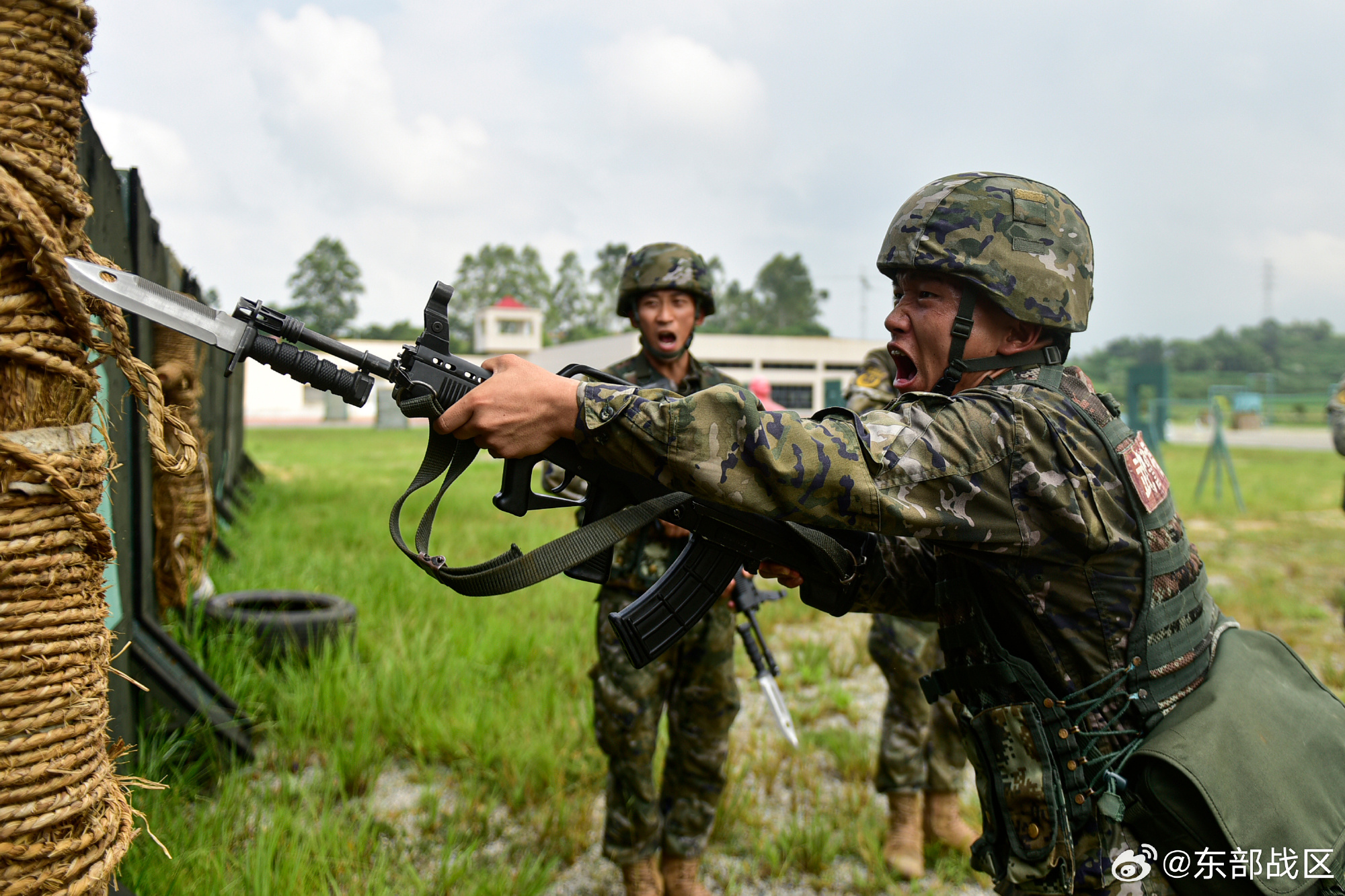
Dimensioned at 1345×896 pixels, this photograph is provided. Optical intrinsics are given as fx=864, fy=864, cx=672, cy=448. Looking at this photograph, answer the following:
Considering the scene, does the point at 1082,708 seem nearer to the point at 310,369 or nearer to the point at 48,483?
the point at 310,369

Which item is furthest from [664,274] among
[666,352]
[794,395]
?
[794,395]

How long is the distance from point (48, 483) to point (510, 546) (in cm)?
88

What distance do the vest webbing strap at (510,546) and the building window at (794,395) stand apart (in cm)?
3419

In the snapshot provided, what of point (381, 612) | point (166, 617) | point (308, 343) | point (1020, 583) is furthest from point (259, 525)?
point (1020, 583)

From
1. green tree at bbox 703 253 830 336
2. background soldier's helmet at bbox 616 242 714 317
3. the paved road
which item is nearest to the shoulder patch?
background soldier's helmet at bbox 616 242 714 317

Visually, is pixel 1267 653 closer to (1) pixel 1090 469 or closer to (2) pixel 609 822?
(1) pixel 1090 469

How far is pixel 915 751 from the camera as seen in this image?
3.74 meters

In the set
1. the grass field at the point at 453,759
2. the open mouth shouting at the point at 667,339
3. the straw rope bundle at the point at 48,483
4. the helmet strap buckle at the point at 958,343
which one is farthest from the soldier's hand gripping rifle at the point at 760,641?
the straw rope bundle at the point at 48,483

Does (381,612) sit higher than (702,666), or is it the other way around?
(702,666)

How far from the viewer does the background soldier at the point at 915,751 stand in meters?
3.70

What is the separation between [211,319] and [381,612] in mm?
4127

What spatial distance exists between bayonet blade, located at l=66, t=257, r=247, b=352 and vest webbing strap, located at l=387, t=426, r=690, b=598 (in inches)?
17.7

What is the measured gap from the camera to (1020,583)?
1913mm

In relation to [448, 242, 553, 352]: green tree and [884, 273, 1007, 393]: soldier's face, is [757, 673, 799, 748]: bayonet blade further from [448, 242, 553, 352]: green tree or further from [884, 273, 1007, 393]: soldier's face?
[448, 242, 553, 352]: green tree
